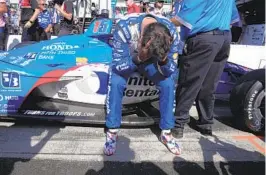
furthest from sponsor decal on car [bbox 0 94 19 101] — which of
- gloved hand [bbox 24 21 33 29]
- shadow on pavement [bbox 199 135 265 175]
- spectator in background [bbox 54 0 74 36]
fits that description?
spectator in background [bbox 54 0 74 36]

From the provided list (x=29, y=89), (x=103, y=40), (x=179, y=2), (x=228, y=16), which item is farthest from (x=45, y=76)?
(x=228, y=16)

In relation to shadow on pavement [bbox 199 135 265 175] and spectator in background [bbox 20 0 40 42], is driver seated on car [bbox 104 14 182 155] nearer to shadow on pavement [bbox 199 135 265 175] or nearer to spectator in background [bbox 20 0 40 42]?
shadow on pavement [bbox 199 135 265 175]

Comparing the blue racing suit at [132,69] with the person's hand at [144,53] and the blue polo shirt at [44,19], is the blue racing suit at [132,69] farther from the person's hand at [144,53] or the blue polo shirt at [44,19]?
the blue polo shirt at [44,19]

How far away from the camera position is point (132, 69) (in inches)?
123

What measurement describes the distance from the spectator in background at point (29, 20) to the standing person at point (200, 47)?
3.57 m

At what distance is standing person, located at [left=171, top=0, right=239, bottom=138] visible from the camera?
10.9 ft

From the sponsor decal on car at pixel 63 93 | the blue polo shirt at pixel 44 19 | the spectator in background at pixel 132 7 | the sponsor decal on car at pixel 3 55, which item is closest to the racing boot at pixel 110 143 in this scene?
the sponsor decal on car at pixel 63 93

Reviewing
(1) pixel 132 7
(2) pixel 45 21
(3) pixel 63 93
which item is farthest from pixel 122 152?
(1) pixel 132 7

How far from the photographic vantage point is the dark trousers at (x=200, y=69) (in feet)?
11.1

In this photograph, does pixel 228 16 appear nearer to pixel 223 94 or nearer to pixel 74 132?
pixel 223 94

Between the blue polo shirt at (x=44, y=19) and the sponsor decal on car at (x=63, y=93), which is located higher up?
the blue polo shirt at (x=44, y=19)

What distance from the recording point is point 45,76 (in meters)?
3.68

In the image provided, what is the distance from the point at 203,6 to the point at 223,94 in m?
1.87

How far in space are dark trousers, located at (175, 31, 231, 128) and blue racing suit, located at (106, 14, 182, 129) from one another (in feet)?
0.46
